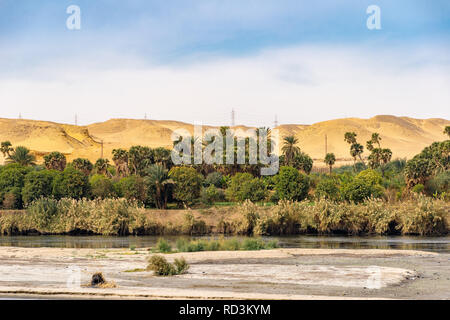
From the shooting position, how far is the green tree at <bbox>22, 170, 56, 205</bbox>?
2248 inches

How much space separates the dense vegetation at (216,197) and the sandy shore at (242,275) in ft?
56.9

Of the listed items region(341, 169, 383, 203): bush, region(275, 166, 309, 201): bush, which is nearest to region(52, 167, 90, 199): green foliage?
region(275, 166, 309, 201): bush

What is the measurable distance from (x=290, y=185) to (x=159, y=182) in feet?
42.9

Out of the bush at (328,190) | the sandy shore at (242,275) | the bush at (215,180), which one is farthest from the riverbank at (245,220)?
the bush at (215,180)

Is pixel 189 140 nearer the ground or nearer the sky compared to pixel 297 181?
nearer the sky

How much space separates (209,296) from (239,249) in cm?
1697

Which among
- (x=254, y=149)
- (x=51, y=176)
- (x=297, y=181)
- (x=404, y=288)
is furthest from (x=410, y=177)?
(x=404, y=288)

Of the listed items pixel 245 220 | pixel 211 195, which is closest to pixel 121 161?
pixel 211 195

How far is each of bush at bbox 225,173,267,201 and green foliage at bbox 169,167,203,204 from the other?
4.38 metres

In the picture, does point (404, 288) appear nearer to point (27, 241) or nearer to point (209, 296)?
point (209, 296)

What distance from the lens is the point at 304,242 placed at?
42.8 meters

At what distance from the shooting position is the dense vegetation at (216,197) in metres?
50.8

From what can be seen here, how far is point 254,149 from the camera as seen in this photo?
283 ft
